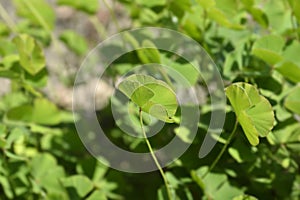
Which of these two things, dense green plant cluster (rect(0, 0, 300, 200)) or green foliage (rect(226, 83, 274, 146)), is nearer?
green foliage (rect(226, 83, 274, 146))

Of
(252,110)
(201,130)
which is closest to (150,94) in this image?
(252,110)

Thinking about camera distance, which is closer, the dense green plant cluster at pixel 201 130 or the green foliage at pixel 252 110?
the green foliage at pixel 252 110

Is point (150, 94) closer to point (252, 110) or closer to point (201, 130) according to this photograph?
point (252, 110)

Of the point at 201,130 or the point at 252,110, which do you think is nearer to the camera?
the point at 252,110

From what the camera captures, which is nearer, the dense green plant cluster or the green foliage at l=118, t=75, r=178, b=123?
the green foliage at l=118, t=75, r=178, b=123

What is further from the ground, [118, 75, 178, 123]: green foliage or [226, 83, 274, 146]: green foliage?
[118, 75, 178, 123]: green foliage

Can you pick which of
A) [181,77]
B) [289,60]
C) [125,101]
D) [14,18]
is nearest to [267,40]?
[289,60]

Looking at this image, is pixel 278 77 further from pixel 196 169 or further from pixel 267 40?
pixel 196 169

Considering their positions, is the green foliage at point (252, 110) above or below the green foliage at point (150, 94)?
below
